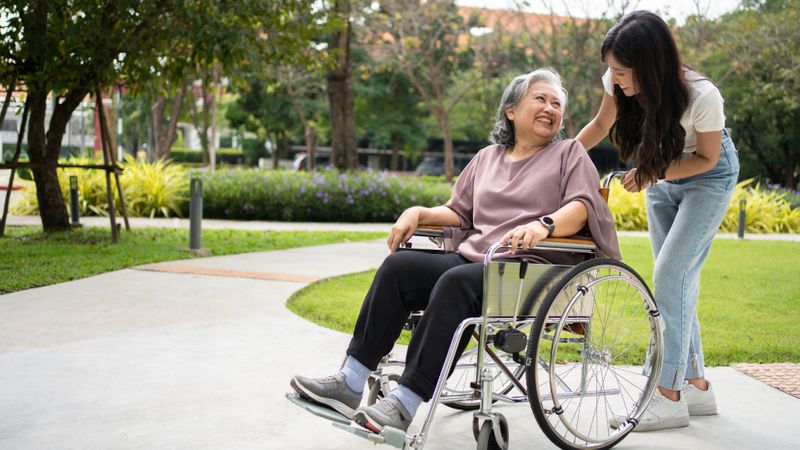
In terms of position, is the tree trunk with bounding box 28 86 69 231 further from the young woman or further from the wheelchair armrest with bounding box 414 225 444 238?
the young woman

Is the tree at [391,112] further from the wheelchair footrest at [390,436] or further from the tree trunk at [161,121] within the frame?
the wheelchair footrest at [390,436]

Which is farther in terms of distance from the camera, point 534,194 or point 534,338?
point 534,194

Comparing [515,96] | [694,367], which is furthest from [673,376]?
[515,96]

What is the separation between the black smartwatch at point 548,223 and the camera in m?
3.04

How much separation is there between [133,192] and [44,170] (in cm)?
416

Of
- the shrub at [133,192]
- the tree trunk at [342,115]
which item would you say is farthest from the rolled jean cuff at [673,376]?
the tree trunk at [342,115]

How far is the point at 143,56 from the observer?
9062 mm

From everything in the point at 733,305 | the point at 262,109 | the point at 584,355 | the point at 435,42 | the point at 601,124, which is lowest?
the point at 733,305

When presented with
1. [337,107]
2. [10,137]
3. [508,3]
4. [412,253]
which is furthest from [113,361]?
[10,137]

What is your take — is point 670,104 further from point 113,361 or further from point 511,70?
point 511,70

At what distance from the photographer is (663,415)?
11.4ft

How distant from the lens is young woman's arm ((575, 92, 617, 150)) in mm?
3694

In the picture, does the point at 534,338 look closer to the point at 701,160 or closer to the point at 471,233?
the point at 471,233

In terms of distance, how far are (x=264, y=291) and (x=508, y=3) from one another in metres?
16.2
